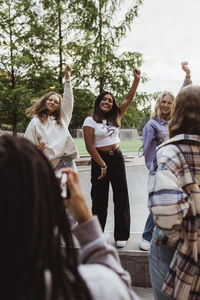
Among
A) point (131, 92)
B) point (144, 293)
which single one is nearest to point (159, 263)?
point (144, 293)

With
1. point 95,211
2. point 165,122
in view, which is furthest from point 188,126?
point 95,211

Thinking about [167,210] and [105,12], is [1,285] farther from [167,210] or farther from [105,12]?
[105,12]

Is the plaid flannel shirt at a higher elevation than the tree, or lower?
lower

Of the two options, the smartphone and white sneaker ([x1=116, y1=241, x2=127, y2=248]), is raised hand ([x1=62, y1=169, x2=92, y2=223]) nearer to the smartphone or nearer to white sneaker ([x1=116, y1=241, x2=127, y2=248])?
the smartphone

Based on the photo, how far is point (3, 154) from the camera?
70 centimetres

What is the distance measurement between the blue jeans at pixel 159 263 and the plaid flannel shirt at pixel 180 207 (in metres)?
0.06

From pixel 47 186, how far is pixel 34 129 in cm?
283

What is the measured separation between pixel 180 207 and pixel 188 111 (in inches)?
20.0

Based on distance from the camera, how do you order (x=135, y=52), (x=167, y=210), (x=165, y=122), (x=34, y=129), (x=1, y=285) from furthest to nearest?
(x=135, y=52) → (x=34, y=129) → (x=165, y=122) → (x=167, y=210) → (x=1, y=285)

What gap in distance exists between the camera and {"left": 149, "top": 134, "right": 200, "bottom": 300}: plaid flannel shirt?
146 cm

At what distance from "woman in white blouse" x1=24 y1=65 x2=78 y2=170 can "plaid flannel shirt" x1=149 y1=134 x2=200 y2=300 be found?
2.02m

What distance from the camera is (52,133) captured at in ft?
11.5

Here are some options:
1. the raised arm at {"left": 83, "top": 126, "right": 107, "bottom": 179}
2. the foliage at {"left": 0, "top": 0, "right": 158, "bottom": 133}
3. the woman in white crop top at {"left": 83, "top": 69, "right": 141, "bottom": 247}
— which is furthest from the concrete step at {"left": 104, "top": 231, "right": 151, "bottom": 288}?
the foliage at {"left": 0, "top": 0, "right": 158, "bottom": 133}

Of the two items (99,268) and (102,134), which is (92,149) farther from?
(99,268)
